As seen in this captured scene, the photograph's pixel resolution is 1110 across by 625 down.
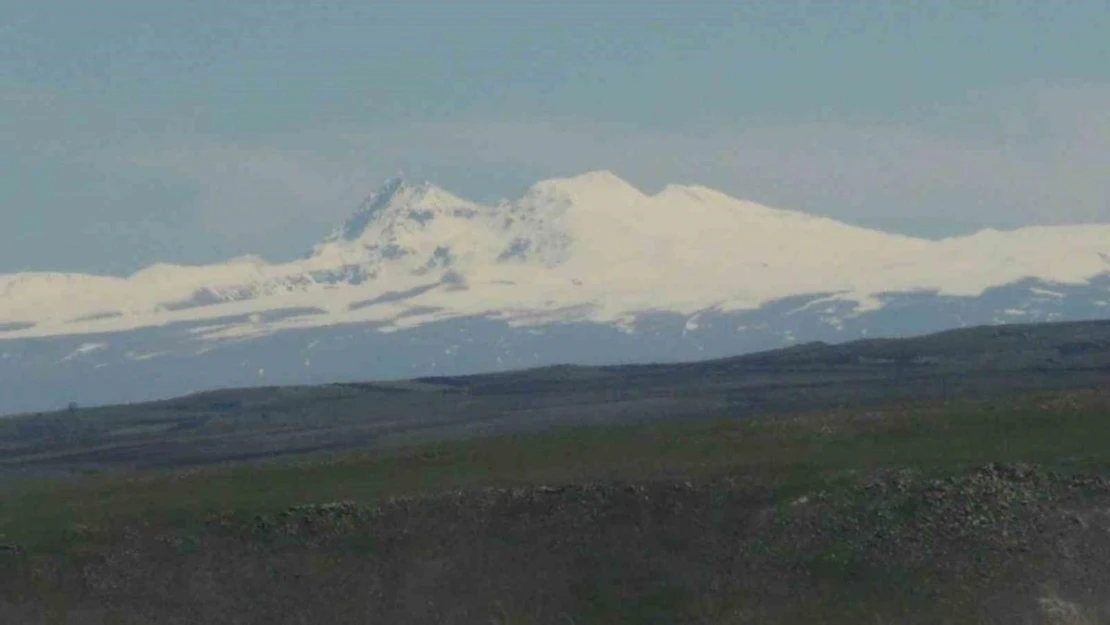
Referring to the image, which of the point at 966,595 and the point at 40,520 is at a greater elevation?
the point at 40,520

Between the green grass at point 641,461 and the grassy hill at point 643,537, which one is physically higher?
the green grass at point 641,461

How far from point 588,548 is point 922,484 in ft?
35.6

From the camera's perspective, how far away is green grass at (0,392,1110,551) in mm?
68312

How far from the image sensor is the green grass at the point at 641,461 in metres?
68.3

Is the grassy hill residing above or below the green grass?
below

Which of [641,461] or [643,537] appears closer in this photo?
[643,537]

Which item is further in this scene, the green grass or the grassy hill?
the green grass

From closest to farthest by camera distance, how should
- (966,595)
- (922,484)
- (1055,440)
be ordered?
(966,595), (922,484), (1055,440)

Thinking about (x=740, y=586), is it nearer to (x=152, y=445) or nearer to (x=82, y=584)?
(x=82, y=584)

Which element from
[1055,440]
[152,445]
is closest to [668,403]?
[152,445]

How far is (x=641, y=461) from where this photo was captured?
241ft

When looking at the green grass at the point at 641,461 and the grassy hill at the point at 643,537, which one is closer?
the grassy hill at the point at 643,537

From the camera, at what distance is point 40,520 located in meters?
72.1

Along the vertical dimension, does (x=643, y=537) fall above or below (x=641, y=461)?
below
